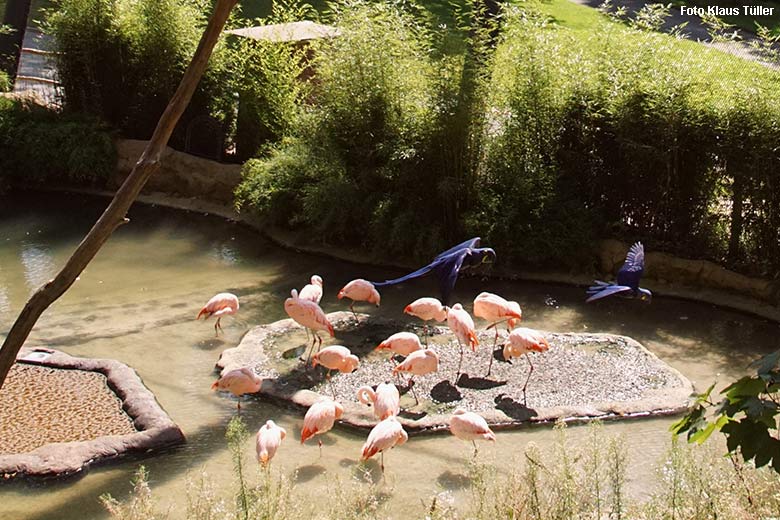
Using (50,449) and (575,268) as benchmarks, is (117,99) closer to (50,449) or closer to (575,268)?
(575,268)

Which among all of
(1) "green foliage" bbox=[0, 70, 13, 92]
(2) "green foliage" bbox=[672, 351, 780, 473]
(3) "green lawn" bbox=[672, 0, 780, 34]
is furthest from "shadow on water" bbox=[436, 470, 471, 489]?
(3) "green lawn" bbox=[672, 0, 780, 34]

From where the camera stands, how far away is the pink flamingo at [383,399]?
5207 millimetres

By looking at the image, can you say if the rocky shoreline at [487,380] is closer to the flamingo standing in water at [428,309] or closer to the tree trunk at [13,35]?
the flamingo standing in water at [428,309]

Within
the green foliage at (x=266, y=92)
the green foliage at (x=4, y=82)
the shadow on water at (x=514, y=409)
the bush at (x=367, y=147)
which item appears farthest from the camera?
the green foliage at (x=4, y=82)

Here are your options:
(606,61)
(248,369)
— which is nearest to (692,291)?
(606,61)

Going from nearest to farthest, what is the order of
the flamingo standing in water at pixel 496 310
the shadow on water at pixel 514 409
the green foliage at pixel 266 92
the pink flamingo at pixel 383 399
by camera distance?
the pink flamingo at pixel 383 399, the shadow on water at pixel 514 409, the flamingo standing in water at pixel 496 310, the green foliage at pixel 266 92

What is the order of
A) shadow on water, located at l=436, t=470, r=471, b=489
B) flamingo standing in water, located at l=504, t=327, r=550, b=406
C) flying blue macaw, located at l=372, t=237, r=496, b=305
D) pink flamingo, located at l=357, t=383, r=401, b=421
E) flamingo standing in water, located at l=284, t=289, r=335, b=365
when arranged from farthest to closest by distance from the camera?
1. flamingo standing in water, located at l=284, t=289, r=335, b=365
2. flying blue macaw, located at l=372, t=237, r=496, b=305
3. flamingo standing in water, located at l=504, t=327, r=550, b=406
4. pink flamingo, located at l=357, t=383, r=401, b=421
5. shadow on water, located at l=436, t=470, r=471, b=489

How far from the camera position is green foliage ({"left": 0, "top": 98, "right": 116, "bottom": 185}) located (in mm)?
9648

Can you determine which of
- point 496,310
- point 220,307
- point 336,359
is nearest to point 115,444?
point 336,359

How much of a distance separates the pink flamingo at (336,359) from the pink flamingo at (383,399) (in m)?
0.31

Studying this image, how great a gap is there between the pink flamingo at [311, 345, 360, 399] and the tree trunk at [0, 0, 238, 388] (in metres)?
2.54

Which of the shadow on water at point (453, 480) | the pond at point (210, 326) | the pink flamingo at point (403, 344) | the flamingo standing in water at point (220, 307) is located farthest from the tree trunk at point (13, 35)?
the shadow on water at point (453, 480)

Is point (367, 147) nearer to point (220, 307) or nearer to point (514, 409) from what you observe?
point (220, 307)

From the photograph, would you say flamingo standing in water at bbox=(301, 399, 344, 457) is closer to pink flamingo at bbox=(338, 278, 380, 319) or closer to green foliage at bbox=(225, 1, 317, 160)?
pink flamingo at bbox=(338, 278, 380, 319)
